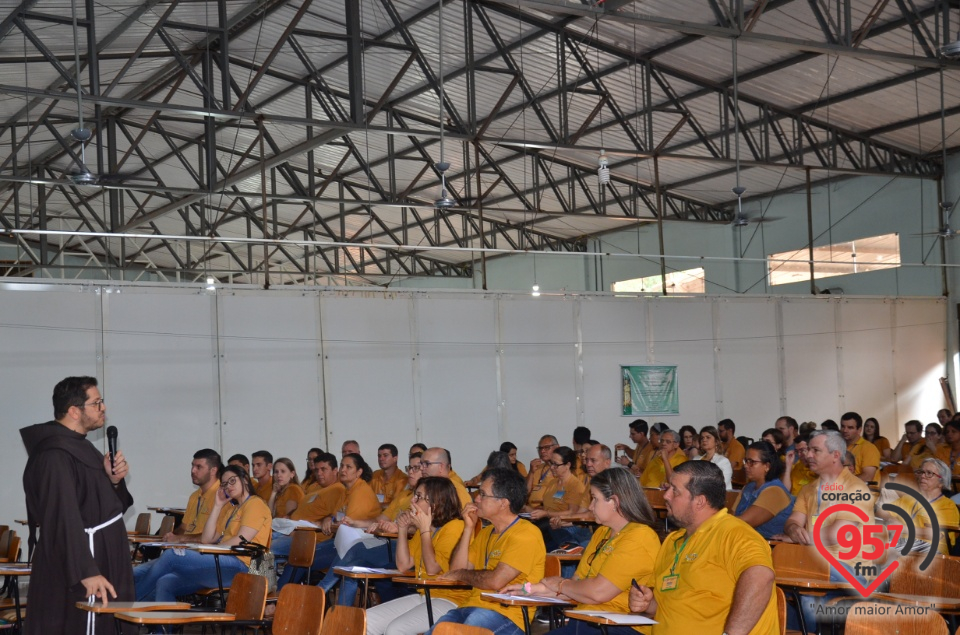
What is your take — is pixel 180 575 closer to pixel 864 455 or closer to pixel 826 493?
pixel 826 493

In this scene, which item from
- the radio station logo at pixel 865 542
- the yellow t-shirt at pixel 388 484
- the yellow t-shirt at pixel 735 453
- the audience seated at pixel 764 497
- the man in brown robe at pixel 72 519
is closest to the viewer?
the man in brown robe at pixel 72 519

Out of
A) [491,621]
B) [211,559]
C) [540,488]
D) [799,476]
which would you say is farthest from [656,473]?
[491,621]

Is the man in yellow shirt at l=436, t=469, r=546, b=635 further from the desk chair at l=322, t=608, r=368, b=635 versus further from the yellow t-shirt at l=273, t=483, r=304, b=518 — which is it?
the yellow t-shirt at l=273, t=483, r=304, b=518

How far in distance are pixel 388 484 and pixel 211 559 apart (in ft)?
9.78

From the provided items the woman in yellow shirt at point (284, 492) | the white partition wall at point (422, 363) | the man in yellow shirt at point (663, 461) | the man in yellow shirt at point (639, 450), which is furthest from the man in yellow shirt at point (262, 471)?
the man in yellow shirt at point (639, 450)

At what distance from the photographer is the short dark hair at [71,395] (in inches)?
146

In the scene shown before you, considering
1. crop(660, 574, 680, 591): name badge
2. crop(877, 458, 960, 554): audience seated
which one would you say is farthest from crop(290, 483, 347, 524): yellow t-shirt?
crop(660, 574, 680, 591): name badge

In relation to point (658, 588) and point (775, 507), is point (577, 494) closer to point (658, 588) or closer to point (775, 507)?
point (775, 507)

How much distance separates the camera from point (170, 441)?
1018 cm

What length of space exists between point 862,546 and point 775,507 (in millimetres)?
1186

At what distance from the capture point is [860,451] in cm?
827

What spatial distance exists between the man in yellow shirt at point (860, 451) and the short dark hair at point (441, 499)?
399 centimetres

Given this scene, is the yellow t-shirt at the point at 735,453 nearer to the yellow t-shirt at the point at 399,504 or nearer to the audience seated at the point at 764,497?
the audience seated at the point at 764,497

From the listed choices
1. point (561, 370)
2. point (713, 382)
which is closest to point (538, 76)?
point (561, 370)
